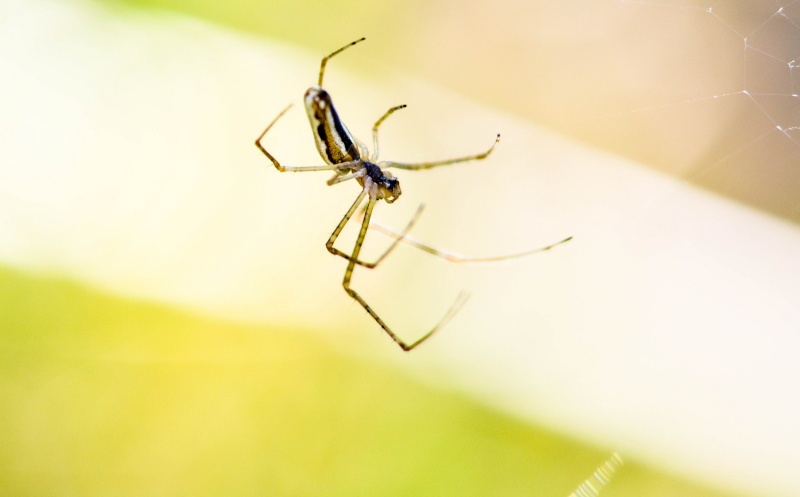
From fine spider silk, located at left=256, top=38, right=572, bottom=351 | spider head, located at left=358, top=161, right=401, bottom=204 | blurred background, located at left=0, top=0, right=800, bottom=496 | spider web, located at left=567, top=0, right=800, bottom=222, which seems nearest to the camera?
fine spider silk, located at left=256, top=38, right=572, bottom=351

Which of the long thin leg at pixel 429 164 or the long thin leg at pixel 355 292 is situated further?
the long thin leg at pixel 355 292

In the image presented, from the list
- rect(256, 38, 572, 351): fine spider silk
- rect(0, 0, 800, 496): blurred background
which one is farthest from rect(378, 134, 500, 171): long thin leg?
rect(0, 0, 800, 496): blurred background

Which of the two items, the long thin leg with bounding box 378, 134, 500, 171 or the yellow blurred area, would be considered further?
the yellow blurred area

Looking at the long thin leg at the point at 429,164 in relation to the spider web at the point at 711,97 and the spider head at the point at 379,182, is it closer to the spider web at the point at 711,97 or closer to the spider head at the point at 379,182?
the spider head at the point at 379,182

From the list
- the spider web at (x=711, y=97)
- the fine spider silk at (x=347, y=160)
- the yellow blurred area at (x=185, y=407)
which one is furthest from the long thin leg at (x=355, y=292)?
the spider web at (x=711, y=97)

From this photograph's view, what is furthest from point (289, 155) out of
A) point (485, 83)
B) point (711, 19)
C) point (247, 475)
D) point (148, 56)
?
point (711, 19)

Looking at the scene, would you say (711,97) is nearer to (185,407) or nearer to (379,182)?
(379,182)

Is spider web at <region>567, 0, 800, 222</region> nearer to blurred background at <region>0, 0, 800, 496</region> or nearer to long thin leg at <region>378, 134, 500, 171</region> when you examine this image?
blurred background at <region>0, 0, 800, 496</region>

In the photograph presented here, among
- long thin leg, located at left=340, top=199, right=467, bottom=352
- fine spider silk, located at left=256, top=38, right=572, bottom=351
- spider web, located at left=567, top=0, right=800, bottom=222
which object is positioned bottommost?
long thin leg, located at left=340, top=199, right=467, bottom=352

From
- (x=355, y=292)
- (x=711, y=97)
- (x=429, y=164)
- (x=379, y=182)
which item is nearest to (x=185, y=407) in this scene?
(x=355, y=292)

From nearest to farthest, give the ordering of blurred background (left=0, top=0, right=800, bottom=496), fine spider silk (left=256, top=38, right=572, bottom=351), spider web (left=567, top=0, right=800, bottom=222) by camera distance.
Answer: fine spider silk (left=256, top=38, right=572, bottom=351), spider web (left=567, top=0, right=800, bottom=222), blurred background (left=0, top=0, right=800, bottom=496)
